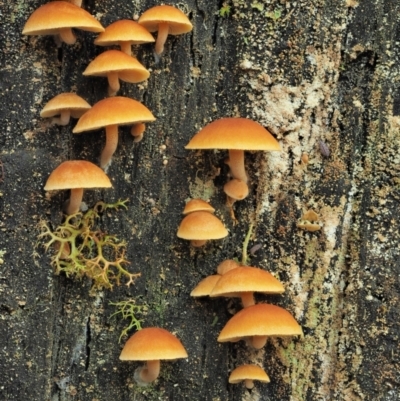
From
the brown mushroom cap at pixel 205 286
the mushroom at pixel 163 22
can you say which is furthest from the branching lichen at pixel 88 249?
the mushroom at pixel 163 22

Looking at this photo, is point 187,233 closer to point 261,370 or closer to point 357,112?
point 261,370

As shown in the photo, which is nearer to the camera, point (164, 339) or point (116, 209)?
point (164, 339)

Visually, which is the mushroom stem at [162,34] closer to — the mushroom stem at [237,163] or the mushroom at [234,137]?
the mushroom at [234,137]

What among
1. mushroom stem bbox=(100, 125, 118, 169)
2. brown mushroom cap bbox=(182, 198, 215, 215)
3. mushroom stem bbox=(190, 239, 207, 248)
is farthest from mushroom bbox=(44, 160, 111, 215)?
mushroom stem bbox=(190, 239, 207, 248)

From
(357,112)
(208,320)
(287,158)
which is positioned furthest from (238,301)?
(357,112)

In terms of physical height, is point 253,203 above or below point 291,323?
above

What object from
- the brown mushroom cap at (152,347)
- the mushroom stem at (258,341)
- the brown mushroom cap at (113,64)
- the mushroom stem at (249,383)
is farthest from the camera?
the mushroom stem at (249,383)
